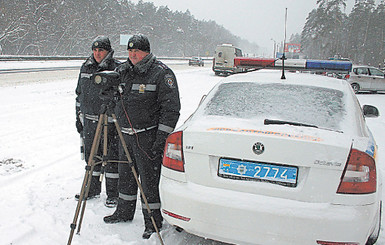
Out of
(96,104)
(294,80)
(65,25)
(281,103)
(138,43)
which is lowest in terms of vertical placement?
(96,104)

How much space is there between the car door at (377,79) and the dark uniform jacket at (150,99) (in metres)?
20.0

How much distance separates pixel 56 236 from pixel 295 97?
264 centimetres

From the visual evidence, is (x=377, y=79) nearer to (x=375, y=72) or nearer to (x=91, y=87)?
(x=375, y=72)

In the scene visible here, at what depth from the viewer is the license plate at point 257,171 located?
2.41 meters

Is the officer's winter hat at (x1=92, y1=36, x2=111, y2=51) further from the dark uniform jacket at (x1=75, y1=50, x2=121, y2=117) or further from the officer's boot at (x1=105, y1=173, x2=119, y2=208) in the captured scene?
the officer's boot at (x1=105, y1=173, x2=119, y2=208)

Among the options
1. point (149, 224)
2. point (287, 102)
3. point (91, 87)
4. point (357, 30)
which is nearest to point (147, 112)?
point (91, 87)

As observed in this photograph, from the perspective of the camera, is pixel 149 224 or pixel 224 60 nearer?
pixel 149 224

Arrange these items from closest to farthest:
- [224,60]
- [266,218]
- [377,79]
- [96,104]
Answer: [266,218] < [96,104] < [377,79] < [224,60]

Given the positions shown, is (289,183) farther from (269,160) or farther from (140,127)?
(140,127)

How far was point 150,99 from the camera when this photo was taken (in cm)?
326

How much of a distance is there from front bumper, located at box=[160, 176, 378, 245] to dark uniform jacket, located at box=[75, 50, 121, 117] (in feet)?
5.61

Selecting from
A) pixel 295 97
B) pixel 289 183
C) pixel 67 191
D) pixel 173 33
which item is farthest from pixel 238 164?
pixel 173 33

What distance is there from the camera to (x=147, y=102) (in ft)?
10.7

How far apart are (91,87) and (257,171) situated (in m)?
2.25
